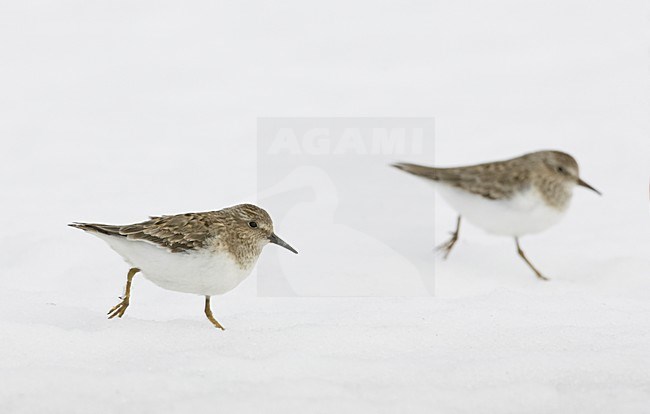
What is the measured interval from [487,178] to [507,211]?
410mm

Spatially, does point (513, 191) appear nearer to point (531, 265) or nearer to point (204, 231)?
point (531, 265)

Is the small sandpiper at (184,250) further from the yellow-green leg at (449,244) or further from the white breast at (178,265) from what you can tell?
the yellow-green leg at (449,244)

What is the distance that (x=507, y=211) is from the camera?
28.1ft

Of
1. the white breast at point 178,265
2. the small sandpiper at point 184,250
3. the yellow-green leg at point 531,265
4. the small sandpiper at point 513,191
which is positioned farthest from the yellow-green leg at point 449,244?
the white breast at point 178,265

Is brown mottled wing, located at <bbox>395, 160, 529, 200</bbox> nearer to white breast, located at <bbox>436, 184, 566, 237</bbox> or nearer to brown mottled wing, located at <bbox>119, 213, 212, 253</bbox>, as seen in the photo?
white breast, located at <bbox>436, 184, 566, 237</bbox>

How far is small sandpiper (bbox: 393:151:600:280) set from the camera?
8.59 m

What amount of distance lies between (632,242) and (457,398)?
534 centimetres

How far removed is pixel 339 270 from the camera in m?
8.27

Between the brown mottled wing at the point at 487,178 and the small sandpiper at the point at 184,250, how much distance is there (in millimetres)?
3292

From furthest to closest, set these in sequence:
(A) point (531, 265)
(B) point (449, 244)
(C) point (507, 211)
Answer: (B) point (449, 244) → (A) point (531, 265) → (C) point (507, 211)

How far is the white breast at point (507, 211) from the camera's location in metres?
8.57

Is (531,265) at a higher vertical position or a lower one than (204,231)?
lower

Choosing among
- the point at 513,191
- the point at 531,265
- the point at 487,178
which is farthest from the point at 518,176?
the point at 531,265

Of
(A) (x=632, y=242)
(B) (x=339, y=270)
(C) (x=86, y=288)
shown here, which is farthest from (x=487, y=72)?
(C) (x=86, y=288)
